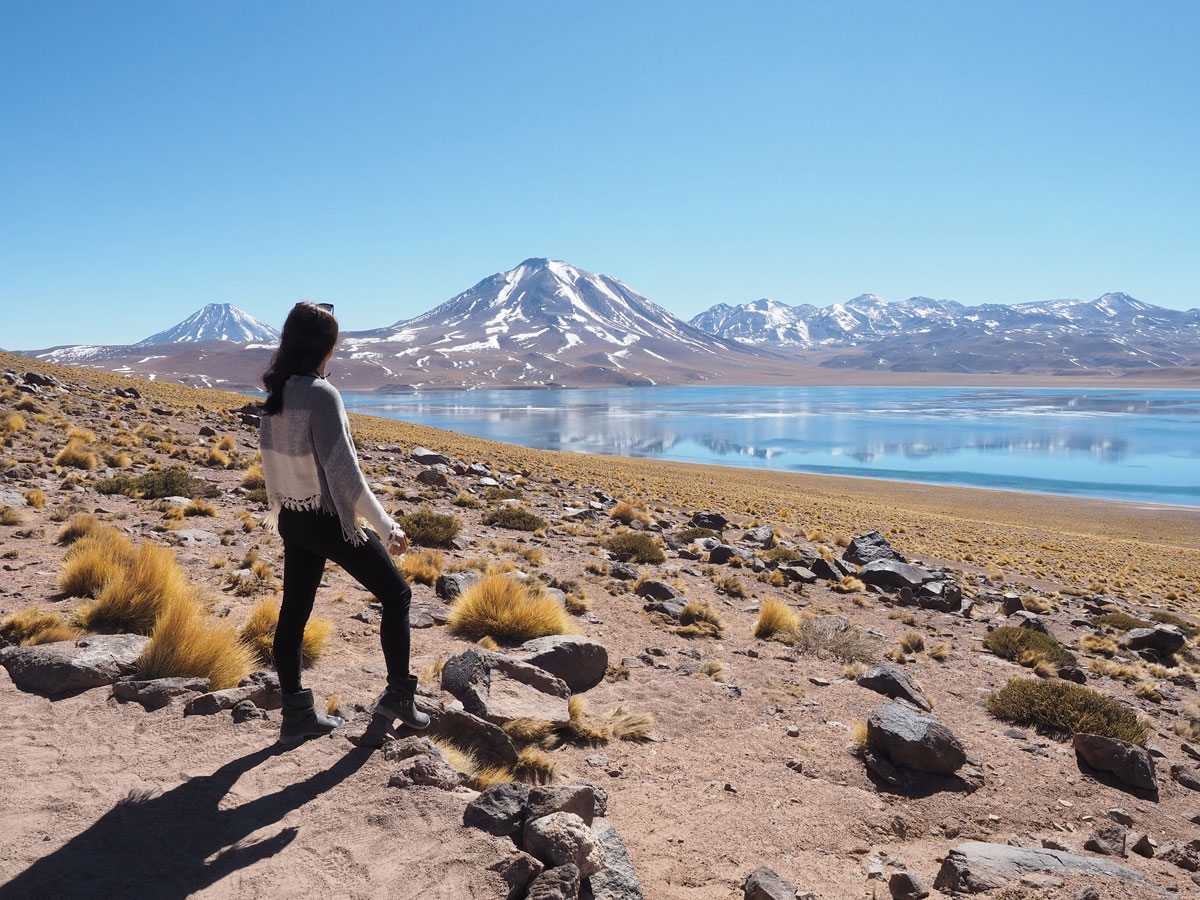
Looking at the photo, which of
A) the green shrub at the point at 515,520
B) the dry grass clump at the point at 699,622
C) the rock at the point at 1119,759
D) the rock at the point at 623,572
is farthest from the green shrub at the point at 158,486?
the rock at the point at 1119,759

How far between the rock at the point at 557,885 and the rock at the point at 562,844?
78 millimetres

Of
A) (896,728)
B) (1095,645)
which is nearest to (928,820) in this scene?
(896,728)

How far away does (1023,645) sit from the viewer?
8.23 m

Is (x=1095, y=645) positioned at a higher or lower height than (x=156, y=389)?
lower

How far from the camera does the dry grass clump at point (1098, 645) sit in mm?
9312

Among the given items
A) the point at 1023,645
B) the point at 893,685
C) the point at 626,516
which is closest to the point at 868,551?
the point at 626,516

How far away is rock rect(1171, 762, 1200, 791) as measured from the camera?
4.97 metres

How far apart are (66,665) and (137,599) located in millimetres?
979

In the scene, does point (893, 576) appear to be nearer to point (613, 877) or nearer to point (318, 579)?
point (613, 877)

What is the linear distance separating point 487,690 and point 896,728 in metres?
2.78

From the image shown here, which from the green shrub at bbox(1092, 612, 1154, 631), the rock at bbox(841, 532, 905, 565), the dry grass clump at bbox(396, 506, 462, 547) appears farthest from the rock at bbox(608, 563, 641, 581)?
the green shrub at bbox(1092, 612, 1154, 631)

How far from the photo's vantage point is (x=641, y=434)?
225 feet

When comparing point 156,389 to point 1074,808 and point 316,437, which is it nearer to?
point 316,437

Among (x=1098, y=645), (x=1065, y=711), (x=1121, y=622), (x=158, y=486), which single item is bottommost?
(x=1121, y=622)
